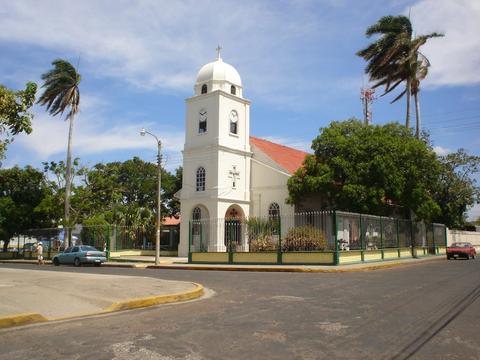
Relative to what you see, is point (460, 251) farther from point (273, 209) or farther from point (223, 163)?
point (223, 163)

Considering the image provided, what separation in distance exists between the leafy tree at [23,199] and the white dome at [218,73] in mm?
16641

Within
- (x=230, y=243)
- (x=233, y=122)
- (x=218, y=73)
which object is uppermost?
(x=218, y=73)

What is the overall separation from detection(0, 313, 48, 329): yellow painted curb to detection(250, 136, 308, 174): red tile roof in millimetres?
29474

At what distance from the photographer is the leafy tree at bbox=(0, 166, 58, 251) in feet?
134

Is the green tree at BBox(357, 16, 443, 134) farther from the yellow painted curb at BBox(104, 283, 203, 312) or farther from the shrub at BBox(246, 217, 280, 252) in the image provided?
the yellow painted curb at BBox(104, 283, 203, 312)

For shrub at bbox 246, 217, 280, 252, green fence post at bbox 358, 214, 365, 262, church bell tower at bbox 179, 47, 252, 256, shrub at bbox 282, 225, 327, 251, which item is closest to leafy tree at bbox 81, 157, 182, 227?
church bell tower at bbox 179, 47, 252, 256

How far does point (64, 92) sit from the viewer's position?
125 feet

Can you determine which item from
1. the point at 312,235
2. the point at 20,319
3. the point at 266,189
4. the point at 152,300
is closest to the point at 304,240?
the point at 312,235

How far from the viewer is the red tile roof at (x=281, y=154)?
39.1 m

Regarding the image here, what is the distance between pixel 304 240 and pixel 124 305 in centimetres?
1473

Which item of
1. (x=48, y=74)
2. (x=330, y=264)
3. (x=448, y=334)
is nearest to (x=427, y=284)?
(x=448, y=334)

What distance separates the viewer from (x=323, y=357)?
5.81 m

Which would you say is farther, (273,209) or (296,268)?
(273,209)

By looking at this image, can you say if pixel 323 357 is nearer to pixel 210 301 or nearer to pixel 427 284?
pixel 210 301
